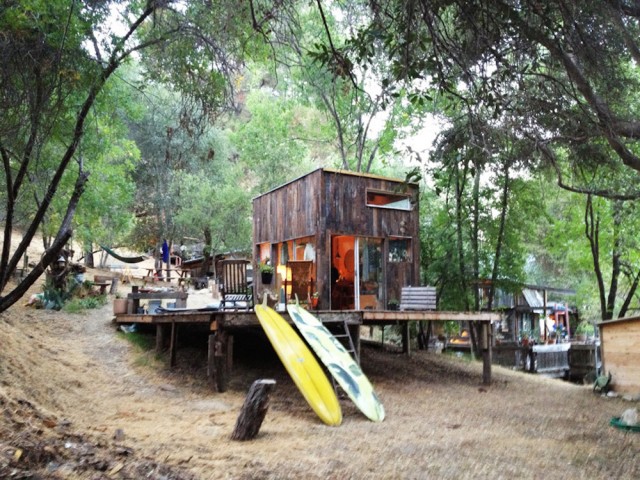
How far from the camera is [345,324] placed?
7.43 m

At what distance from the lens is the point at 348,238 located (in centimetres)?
1186

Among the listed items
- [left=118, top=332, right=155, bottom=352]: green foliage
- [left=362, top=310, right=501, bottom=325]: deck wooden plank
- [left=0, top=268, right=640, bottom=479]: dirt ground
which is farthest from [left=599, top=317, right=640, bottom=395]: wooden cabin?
[left=118, top=332, right=155, bottom=352]: green foliage

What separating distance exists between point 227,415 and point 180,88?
3.66 meters

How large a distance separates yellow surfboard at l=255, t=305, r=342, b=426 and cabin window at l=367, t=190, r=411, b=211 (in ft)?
16.7

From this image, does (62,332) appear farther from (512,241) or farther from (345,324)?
(512,241)

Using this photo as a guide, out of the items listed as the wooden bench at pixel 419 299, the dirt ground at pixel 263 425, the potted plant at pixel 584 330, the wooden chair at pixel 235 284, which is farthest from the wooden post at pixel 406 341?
the potted plant at pixel 584 330

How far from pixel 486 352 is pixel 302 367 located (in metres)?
4.09

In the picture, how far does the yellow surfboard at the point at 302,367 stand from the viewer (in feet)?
18.8


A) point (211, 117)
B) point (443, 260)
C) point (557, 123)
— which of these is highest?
point (557, 123)

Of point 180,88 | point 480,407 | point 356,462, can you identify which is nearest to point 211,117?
point 180,88

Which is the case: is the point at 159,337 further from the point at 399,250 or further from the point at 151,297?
the point at 399,250

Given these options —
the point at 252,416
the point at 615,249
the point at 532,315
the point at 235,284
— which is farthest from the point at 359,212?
the point at 532,315

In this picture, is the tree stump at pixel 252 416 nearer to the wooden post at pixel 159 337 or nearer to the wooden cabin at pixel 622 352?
the wooden post at pixel 159 337

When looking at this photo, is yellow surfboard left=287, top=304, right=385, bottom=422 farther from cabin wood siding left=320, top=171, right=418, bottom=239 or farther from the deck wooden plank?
cabin wood siding left=320, top=171, right=418, bottom=239
